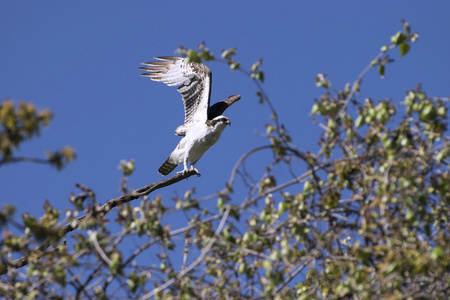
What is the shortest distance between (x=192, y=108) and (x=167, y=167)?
1.20 meters

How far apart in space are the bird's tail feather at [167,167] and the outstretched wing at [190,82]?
74cm

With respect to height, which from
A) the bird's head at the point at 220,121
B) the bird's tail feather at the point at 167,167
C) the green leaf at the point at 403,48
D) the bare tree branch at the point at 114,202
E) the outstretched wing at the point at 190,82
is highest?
the outstretched wing at the point at 190,82

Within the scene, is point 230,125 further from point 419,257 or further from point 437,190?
point 419,257

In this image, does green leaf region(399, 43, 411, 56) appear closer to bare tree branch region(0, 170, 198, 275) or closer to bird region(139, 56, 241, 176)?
bare tree branch region(0, 170, 198, 275)

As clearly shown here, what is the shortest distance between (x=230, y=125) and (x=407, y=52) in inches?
203

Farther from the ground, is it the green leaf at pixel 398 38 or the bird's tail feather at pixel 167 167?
the bird's tail feather at pixel 167 167

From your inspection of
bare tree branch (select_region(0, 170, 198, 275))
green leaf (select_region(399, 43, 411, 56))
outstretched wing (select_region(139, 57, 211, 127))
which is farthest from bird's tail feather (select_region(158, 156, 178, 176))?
green leaf (select_region(399, 43, 411, 56))

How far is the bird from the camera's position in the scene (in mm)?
9891

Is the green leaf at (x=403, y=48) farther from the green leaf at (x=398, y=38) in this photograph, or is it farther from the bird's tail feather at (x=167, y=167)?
the bird's tail feather at (x=167, y=167)

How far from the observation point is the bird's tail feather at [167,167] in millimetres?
10692

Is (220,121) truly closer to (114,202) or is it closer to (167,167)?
(167,167)

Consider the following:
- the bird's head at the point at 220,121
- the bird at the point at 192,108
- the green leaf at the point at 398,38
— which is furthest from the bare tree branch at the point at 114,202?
the green leaf at the point at 398,38

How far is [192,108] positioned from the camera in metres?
10.5

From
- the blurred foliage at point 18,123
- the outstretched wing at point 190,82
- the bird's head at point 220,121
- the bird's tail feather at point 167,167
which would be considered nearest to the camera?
the blurred foliage at point 18,123
